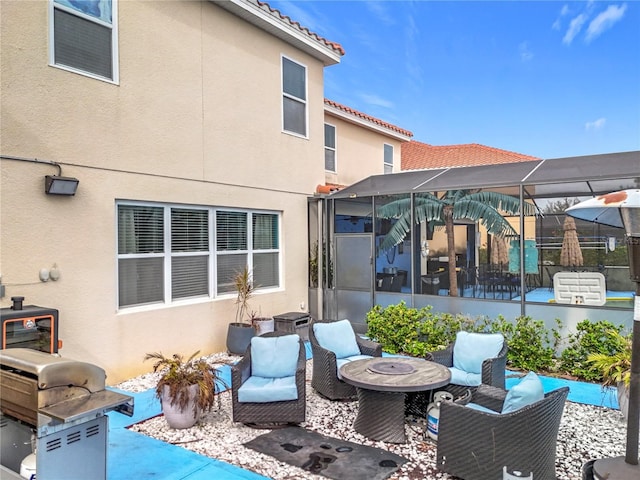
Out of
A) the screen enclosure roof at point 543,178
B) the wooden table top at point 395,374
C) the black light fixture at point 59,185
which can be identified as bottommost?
the wooden table top at point 395,374

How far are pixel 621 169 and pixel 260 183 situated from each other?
764 centimetres

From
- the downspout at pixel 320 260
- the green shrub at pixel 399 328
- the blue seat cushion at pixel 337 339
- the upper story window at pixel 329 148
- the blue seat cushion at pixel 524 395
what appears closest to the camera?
the blue seat cushion at pixel 524 395

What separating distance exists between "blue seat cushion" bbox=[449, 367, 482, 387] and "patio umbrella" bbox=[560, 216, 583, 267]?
4293mm

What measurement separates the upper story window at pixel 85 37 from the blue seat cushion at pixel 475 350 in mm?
7282

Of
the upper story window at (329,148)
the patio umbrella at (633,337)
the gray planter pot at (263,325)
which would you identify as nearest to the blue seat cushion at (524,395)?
the patio umbrella at (633,337)

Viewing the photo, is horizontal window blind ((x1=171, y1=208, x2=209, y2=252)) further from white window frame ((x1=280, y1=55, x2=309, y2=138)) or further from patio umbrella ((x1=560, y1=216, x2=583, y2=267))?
patio umbrella ((x1=560, y1=216, x2=583, y2=267))

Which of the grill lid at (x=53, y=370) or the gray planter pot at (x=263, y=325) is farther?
the gray planter pot at (x=263, y=325)

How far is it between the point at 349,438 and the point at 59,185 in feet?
18.3

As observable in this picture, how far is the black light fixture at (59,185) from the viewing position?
22.1 feet

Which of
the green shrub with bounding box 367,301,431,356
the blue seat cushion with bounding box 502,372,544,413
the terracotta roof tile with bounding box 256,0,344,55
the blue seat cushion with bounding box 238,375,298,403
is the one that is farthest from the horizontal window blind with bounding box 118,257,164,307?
the blue seat cushion with bounding box 502,372,544,413

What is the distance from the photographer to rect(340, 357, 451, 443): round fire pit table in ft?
18.0

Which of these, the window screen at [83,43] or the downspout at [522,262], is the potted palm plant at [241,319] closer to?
the window screen at [83,43]

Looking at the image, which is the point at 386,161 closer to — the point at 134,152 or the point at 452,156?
the point at 452,156

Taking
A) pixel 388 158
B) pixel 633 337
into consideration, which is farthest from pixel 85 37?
pixel 388 158
